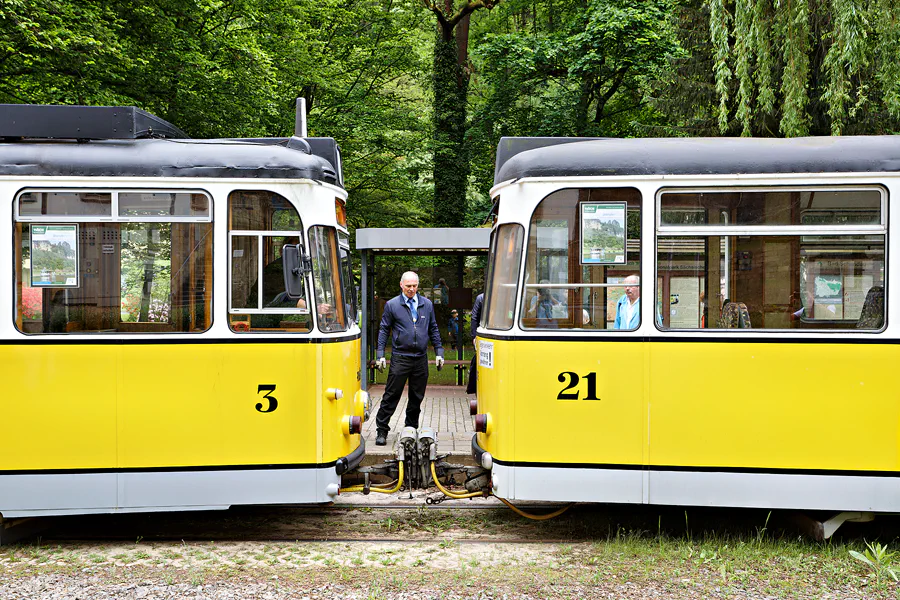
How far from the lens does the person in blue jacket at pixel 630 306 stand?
5691mm

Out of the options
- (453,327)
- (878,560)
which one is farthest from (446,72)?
(878,560)

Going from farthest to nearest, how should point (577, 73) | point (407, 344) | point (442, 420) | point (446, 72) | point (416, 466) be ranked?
point (446, 72)
point (577, 73)
point (442, 420)
point (407, 344)
point (416, 466)

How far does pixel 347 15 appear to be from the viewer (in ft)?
67.9

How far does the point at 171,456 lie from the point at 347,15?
17.4 metres

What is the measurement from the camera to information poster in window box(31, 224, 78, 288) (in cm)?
569

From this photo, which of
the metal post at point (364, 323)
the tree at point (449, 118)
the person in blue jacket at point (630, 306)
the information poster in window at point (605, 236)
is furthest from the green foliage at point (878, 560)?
the tree at point (449, 118)

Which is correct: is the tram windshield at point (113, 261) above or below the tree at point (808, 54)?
below

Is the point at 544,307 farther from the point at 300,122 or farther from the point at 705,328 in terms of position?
the point at 300,122

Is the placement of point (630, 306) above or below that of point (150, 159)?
below

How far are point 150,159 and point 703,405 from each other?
14.9 feet

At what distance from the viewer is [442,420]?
34.7ft

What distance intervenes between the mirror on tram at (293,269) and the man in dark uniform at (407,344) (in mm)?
2682

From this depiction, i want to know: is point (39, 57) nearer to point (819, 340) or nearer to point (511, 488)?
point (511, 488)

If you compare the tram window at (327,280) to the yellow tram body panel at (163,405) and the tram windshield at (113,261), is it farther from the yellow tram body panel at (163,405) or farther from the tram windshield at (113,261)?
the tram windshield at (113,261)
